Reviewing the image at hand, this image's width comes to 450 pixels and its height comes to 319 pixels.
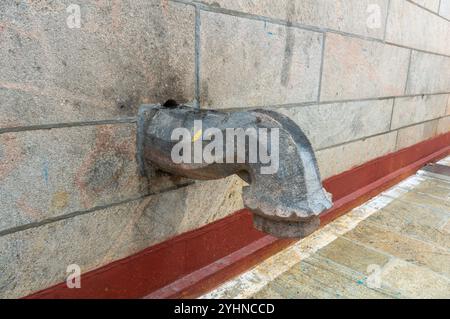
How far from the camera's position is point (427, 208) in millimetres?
3438

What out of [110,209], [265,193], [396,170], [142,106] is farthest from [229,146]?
[396,170]

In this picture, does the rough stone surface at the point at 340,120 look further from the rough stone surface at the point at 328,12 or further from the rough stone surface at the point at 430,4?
the rough stone surface at the point at 430,4

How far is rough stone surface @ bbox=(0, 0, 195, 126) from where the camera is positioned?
3.98 ft

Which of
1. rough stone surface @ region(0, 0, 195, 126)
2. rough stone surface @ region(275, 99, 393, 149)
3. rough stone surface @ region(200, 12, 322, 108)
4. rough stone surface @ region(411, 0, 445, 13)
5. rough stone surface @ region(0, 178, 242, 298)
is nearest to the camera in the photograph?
rough stone surface @ region(0, 0, 195, 126)

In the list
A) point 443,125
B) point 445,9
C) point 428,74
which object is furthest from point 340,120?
point 443,125

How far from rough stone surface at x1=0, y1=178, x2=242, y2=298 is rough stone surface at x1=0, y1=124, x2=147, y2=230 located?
0.20 feet

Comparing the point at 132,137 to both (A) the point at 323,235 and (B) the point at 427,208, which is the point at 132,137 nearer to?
(A) the point at 323,235

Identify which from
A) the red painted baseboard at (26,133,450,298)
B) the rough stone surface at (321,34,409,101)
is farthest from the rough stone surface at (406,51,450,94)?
the red painted baseboard at (26,133,450,298)

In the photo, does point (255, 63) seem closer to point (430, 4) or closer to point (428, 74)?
point (430, 4)

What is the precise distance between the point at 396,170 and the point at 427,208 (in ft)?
2.55

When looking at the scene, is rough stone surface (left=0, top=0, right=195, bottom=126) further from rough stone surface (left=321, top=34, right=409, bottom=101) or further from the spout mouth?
rough stone surface (left=321, top=34, right=409, bottom=101)

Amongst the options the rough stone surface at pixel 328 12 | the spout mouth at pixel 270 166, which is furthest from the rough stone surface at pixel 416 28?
the spout mouth at pixel 270 166

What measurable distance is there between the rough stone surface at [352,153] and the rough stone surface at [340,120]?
0.20ft
